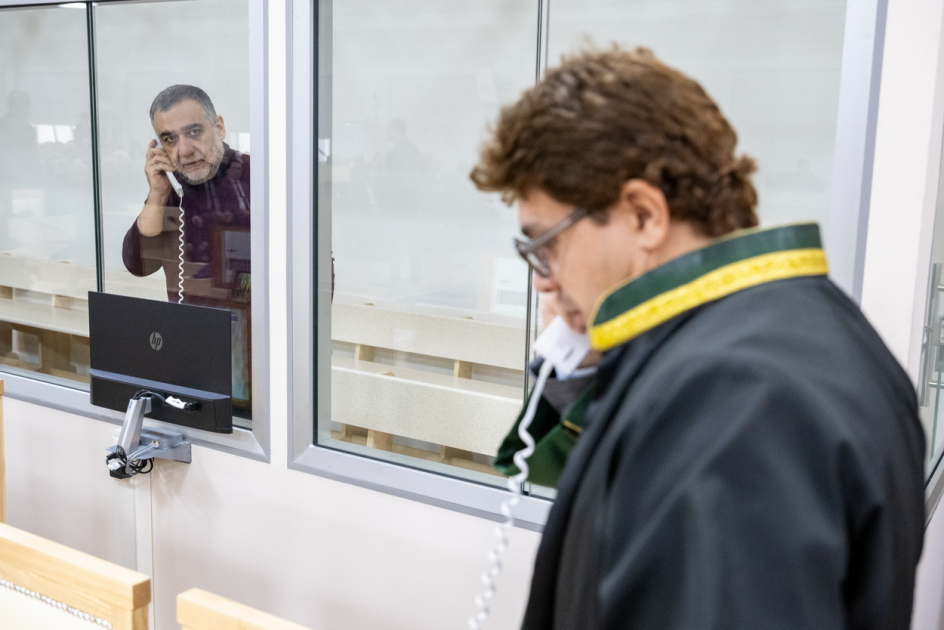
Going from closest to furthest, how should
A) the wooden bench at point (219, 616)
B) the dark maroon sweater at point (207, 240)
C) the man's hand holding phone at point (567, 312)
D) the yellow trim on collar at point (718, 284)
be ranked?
the yellow trim on collar at point (718, 284)
the man's hand holding phone at point (567, 312)
the wooden bench at point (219, 616)
the dark maroon sweater at point (207, 240)

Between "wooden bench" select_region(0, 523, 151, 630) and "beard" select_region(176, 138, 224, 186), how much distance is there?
1.02 m

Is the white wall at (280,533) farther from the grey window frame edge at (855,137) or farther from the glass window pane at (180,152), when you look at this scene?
the grey window frame edge at (855,137)

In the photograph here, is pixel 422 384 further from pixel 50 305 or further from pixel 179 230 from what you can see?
pixel 50 305

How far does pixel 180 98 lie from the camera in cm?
217

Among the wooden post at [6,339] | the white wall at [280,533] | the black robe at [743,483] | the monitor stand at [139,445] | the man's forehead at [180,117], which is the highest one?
the man's forehead at [180,117]

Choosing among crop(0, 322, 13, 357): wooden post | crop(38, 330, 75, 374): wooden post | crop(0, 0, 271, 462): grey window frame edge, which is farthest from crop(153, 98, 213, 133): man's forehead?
crop(0, 322, 13, 357): wooden post

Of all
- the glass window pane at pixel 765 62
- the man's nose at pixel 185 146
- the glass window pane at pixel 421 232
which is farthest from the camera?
the man's nose at pixel 185 146

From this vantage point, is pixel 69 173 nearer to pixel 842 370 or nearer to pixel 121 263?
pixel 121 263

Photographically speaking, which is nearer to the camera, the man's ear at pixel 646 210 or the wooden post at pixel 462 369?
the man's ear at pixel 646 210

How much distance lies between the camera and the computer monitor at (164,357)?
2078 millimetres

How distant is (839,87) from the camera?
1394mm

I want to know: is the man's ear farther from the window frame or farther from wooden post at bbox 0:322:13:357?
wooden post at bbox 0:322:13:357

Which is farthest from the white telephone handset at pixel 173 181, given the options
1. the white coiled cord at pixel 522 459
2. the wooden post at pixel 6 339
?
the white coiled cord at pixel 522 459

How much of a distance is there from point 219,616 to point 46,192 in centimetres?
193
